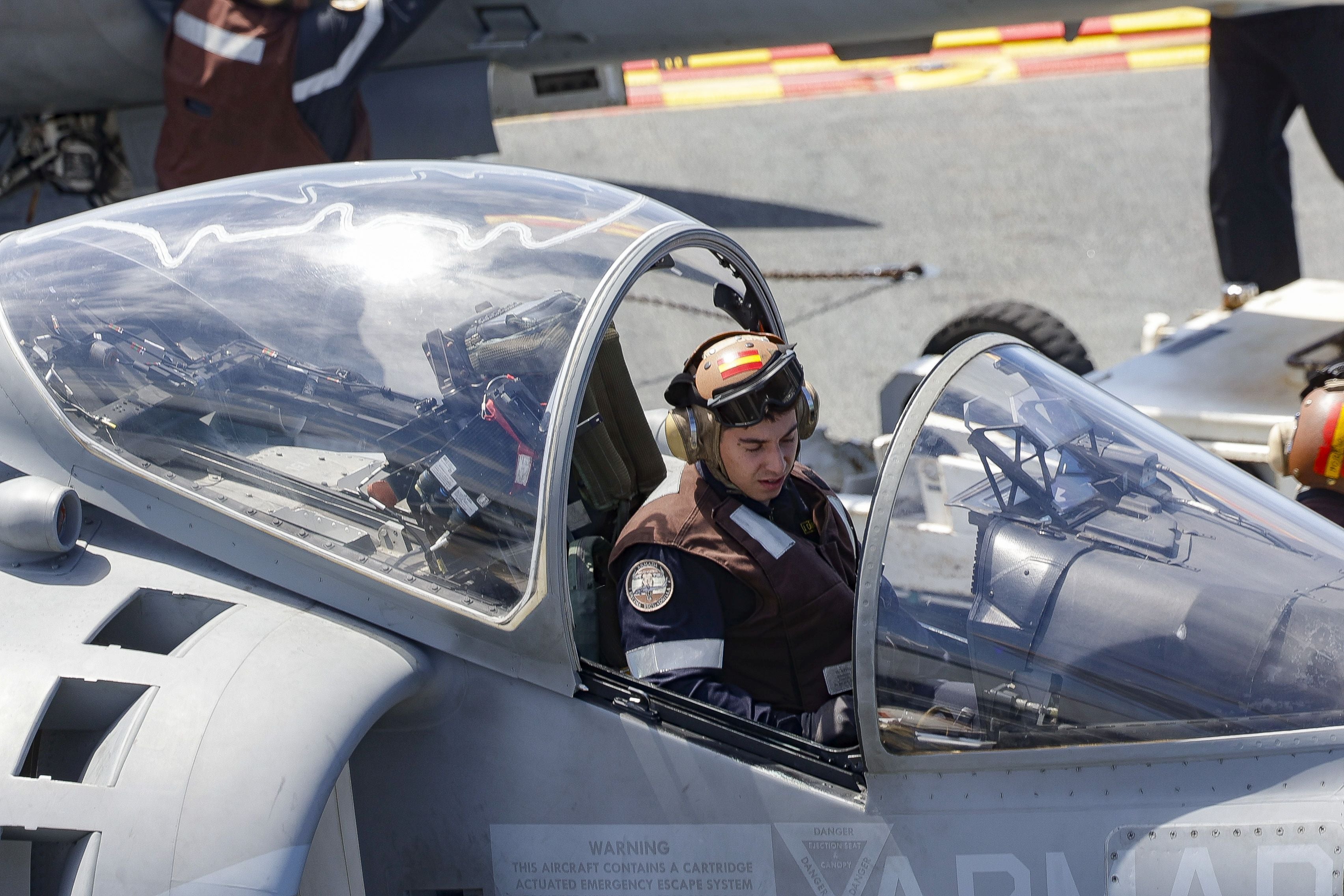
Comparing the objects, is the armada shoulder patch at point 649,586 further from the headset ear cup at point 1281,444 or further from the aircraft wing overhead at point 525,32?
the aircraft wing overhead at point 525,32

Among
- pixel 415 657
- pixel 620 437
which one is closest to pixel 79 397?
pixel 415 657

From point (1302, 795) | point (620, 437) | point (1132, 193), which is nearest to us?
point (1302, 795)

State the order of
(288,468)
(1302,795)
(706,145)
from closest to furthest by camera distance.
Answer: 1. (1302,795)
2. (288,468)
3. (706,145)

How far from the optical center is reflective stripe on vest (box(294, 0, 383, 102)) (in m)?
6.49

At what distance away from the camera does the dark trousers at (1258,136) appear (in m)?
6.29

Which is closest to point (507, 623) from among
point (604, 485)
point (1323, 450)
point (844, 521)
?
point (604, 485)

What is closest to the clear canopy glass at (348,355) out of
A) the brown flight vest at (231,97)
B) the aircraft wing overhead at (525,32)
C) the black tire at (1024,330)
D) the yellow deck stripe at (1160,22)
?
the black tire at (1024,330)

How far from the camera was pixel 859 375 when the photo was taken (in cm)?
682

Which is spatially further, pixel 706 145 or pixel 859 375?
pixel 706 145

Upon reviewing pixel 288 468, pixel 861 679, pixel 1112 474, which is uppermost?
pixel 288 468

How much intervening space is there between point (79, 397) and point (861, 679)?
154 centimetres

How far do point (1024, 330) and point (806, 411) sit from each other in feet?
10.2

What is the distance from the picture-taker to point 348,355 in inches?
94.0

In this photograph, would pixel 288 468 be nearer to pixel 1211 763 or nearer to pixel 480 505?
pixel 480 505
